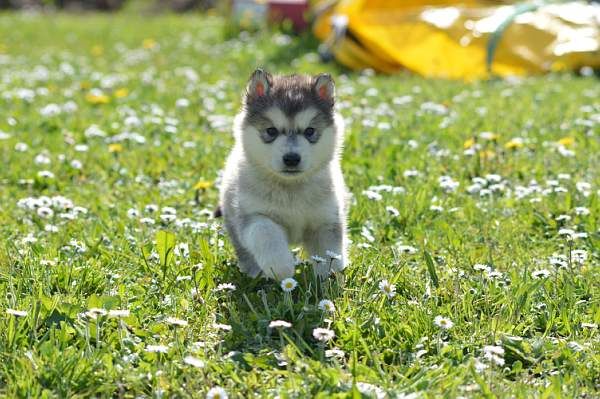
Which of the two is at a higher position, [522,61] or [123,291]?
[123,291]

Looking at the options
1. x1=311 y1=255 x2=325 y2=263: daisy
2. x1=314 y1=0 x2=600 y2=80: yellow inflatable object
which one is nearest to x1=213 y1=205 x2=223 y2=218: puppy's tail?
x1=311 y1=255 x2=325 y2=263: daisy

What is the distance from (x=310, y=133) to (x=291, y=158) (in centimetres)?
27

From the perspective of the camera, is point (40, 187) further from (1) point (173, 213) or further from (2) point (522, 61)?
(2) point (522, 61)

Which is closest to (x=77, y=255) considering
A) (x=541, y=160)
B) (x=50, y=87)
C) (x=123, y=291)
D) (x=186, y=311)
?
(x=123, y=291)

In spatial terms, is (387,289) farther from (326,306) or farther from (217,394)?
(217,394)

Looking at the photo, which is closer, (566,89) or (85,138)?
(85,138)

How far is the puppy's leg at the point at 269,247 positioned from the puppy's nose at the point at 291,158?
0.28m

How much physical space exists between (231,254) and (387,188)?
1.15 meters

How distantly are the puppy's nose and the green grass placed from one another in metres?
0.50

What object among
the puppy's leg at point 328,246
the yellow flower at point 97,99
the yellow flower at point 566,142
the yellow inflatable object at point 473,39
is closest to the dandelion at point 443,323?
the puppy's leg at point 328,246

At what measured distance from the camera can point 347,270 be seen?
13.1ft

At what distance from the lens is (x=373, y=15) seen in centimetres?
1009

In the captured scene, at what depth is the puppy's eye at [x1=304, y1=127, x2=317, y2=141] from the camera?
4156mm

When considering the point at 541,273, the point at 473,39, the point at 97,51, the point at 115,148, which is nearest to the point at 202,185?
the point at 115,148
